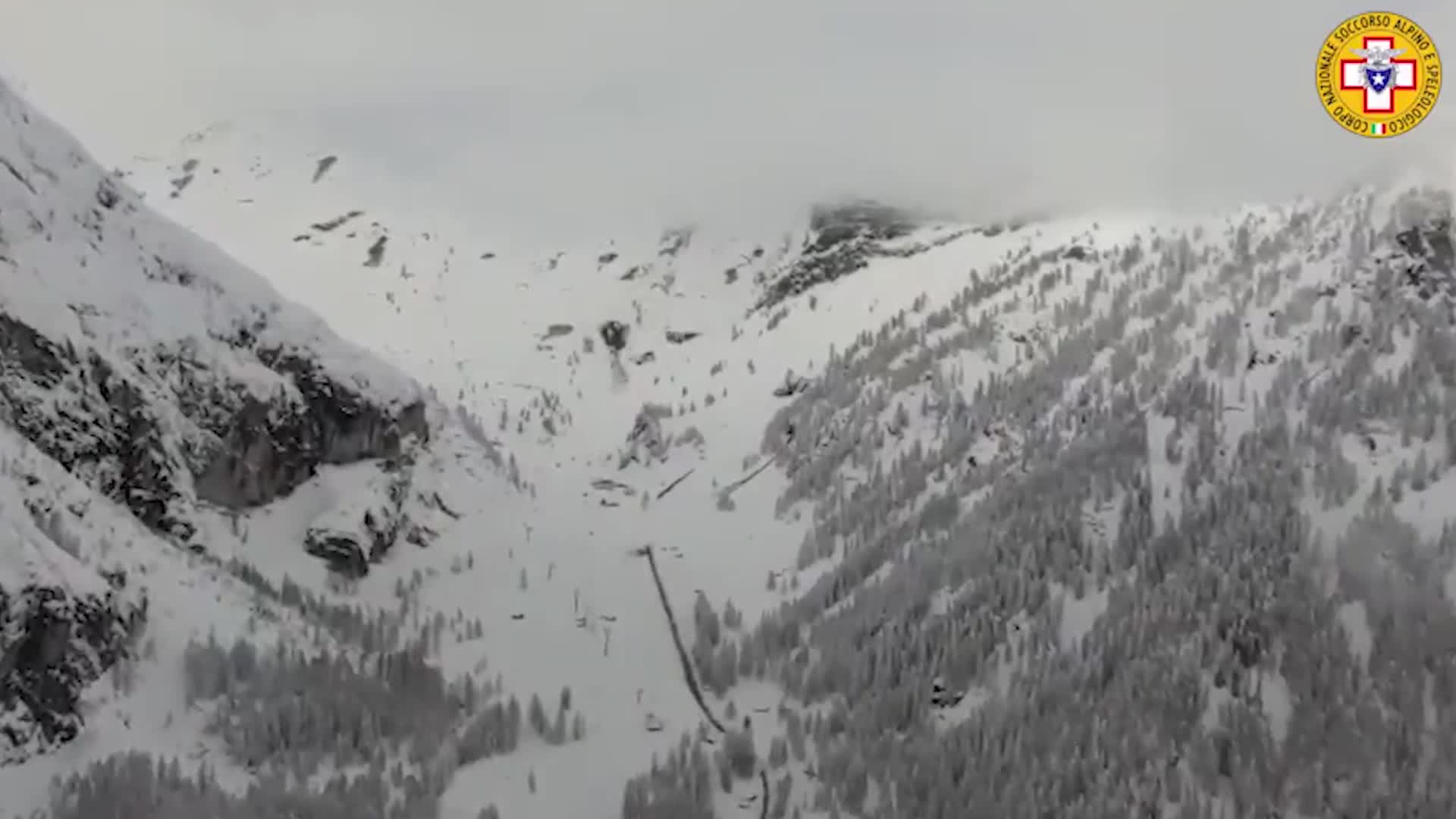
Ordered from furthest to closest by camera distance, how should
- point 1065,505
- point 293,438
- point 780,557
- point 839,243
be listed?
1. point 839,243
2. point 780,557
3. point 293,438
4. point 1065,505

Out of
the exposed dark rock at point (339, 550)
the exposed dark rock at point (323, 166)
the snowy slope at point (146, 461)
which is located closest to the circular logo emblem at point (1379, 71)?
the snowy slope at point (146, 461)

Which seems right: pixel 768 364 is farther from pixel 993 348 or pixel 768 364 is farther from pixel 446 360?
pixel 446 360

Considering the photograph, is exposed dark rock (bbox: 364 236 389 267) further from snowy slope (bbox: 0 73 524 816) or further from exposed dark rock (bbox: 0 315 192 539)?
exposed dark rock (bbox: 0 315 192 539)

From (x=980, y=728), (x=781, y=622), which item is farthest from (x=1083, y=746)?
(x=781, y=622)

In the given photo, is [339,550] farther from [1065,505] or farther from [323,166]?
[323,166]

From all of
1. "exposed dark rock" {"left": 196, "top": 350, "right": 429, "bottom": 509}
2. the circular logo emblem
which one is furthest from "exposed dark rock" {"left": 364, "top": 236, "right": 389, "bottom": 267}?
the circular logo emblem

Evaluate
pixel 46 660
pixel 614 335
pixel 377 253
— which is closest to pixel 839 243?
pixel 614 335
